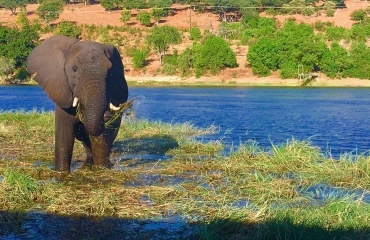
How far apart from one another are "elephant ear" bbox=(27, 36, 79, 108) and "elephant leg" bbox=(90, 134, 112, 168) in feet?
4.61

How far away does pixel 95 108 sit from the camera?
1156 centimetres

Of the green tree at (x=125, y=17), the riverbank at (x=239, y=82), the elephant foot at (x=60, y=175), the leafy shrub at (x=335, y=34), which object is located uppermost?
the elephant foot at (x=60, y=175)

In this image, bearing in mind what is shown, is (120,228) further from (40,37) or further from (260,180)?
(40,37)

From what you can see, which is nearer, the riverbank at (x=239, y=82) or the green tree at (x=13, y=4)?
the riverbank at (x=239, y=82)

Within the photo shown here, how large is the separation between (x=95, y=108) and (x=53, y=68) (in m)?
2.25

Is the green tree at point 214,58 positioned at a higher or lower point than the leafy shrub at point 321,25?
lower

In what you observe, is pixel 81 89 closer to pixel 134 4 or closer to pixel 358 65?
pixel 358 65

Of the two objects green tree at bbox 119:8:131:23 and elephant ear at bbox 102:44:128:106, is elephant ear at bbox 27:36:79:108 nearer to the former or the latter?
elephant ear at bbox 102:44:128:106

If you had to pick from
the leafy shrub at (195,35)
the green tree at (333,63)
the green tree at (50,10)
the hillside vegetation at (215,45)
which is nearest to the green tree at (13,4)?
the green tree at (50,10)

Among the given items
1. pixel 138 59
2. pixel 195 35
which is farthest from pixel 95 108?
pixel 195 35

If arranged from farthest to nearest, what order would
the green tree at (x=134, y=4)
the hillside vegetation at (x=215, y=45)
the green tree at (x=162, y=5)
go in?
the green tree at (x=134, y=4)
the green tree at (x=162, y=5)
the hillside vegetation at (x=215, y=45)

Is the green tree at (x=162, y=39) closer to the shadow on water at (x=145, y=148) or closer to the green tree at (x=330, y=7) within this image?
the green tree at (x=330, y=7)

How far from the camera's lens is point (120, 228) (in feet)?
31.4

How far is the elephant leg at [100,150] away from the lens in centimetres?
1397
